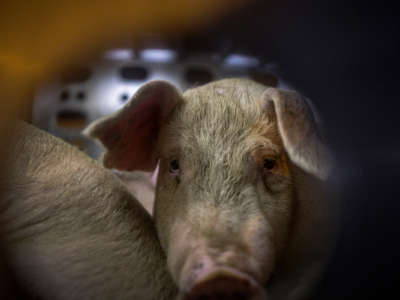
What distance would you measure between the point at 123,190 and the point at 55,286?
12.2 inches

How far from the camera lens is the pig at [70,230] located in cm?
82

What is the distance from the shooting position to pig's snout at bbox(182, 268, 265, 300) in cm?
59

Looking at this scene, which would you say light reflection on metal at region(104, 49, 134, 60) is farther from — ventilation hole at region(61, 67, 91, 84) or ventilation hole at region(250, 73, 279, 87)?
ventilation hole at region(250, 73, 279, 87)

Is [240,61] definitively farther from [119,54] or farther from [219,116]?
[119,54]

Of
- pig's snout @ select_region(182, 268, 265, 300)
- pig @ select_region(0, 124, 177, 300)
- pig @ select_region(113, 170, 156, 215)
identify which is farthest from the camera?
pig @ select_region(113, 170, 156, 215)

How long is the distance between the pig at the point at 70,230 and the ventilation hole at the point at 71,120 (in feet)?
0.31

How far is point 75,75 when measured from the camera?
0.86m

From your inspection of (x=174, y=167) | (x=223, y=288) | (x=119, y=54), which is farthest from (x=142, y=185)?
(x=223, y=288)

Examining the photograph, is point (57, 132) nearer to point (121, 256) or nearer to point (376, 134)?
point (121, 256)

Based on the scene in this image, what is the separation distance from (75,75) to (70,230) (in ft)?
1.21

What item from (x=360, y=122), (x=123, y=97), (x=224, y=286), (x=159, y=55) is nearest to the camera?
(x=224, y=286)

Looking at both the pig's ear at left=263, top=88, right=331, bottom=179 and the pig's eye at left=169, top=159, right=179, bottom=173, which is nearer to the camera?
the pig's ear at left=263, top=88, right=331, bottom=179

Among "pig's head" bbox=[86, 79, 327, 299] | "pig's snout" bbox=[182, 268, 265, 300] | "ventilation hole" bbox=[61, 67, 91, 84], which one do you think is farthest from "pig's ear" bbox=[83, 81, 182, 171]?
"pig's snout" bbox=[182, 268, 265, 300]

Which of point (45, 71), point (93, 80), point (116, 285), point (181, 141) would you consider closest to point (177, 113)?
point (181, 141)
